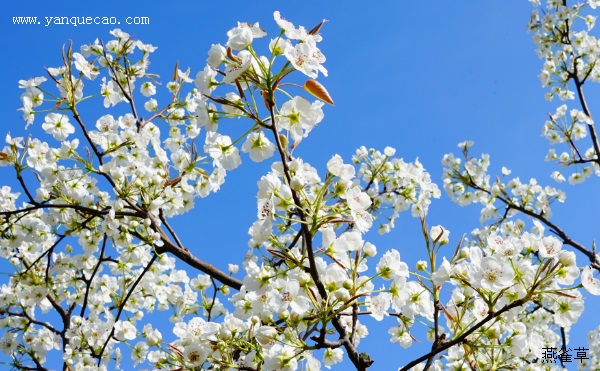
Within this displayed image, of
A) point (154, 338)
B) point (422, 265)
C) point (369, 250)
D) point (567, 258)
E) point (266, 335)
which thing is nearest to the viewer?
point (567, 258)

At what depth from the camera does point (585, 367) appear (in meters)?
8.00

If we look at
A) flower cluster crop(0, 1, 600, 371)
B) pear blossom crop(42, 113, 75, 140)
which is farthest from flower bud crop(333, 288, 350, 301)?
pear blossom crop(42, 113, 75, 140)

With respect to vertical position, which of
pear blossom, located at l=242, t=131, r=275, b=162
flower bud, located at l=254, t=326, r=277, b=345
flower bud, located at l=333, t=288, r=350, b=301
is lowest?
flower bud, located at l=254, t=326, r=277, b=345

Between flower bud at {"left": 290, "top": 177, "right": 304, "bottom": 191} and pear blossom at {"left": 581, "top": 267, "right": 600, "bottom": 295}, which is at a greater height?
flower bud at {"left": 290, "top": 177, "right": 304, "bottom": 191}

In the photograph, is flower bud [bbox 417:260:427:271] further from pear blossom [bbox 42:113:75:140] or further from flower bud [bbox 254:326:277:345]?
pear blossom [bbox 42:113:75:140]

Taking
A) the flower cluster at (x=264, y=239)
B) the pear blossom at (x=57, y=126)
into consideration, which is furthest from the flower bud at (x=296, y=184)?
the pear blossom at (x=57, y=126)

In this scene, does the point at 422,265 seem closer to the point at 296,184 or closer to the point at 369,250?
the point at 369,250

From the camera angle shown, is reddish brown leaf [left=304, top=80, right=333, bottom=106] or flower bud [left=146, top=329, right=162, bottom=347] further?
flower bud [left=146, top=329, right=162, bottom=347]

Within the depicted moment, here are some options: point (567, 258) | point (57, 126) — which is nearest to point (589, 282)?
point (567, 258)

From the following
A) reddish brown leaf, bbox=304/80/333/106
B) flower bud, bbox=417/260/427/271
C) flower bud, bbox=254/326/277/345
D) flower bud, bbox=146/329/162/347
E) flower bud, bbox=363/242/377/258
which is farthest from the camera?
flower bud, bbox=146/329/162/347

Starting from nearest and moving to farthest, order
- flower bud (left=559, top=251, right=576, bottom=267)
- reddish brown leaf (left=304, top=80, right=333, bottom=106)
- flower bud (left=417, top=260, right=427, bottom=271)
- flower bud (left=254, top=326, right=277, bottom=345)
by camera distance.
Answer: reddish brown leaf (left=304, top=80, right=333, bottom=106) → flower bud (left=559, top=251, right=576, bottom=267) → flower bud (left=254, top=326, right=277, bottom=345) → flower bud (left=417, top=260, right=427, bottom=271)

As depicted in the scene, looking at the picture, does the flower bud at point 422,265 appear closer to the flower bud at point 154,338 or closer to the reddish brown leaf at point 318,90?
the reddish brown leaf at point 318,90

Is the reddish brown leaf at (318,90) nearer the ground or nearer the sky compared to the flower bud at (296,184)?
nearer the sky

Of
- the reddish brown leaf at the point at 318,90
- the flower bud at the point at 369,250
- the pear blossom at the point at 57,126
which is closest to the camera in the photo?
the reddish brown leaf at the point at 318,90
